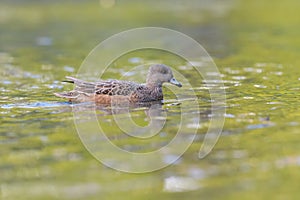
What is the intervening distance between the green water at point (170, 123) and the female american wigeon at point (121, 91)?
1.36ft

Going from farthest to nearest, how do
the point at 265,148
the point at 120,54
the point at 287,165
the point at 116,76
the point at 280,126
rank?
the point at 120,54 < the point at 116,76 < the point at 280,126 < the point at 265,148 < the point at 287,165

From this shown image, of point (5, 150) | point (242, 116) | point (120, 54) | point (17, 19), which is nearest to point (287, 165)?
point (242, 116)

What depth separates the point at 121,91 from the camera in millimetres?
12992

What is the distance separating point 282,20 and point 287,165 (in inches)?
767

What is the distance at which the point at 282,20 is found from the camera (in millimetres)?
27391

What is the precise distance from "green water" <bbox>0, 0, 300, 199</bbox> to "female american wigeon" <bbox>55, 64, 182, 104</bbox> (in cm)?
41

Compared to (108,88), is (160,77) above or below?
above

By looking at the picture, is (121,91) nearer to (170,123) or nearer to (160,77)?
Answer: (160,77)

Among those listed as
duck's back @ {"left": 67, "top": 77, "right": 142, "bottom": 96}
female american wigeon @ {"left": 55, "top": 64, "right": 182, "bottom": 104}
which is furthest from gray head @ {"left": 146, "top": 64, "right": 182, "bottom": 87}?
duck's back @ {"left": 67, "top": 77, "right": 142, "bottom": 96}

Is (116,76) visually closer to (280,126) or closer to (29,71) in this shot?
(29,71)

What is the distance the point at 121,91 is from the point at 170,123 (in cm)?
200

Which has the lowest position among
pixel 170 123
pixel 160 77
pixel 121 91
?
pixel 170 123

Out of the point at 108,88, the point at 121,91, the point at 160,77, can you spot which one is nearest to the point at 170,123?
the point at 121,91

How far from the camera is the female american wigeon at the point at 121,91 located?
13.0m
